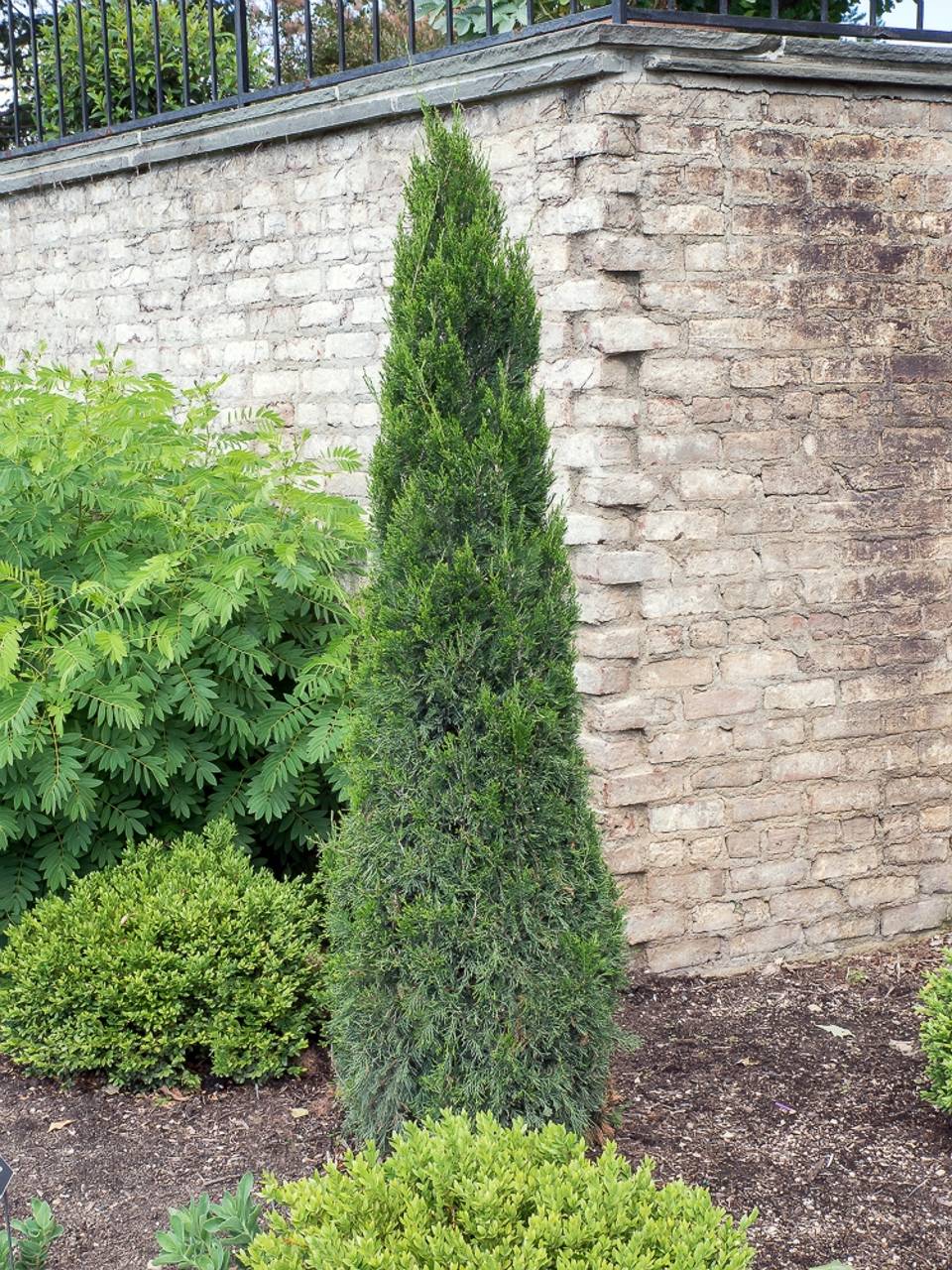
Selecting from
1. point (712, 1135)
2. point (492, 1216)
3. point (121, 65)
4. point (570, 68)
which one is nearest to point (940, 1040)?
point (712, 1135)

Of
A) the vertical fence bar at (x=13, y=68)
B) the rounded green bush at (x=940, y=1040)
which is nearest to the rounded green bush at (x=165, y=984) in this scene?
the rounded green bush at (x=940, y=1040)

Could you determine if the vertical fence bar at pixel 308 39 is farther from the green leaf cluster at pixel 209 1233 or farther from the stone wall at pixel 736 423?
the green leaf cluster at pixel 209 1233

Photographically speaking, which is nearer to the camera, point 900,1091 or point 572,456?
point 900,1091

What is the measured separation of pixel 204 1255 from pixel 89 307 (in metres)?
5.59

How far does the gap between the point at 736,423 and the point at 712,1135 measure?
8.19 ft

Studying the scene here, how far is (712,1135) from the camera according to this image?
402 cm

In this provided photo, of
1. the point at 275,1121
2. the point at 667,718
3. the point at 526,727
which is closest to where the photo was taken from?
the point at 526,727

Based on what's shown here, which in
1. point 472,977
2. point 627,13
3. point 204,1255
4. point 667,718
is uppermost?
point 627,13

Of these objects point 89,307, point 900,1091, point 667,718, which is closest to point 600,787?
point 667,718

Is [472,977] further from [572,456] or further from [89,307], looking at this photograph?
[89,307]

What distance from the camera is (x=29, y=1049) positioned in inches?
172

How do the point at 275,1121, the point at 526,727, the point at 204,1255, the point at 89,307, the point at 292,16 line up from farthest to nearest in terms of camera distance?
the point at 292,16
the point at 89,307
the point at 275,1121
the point at 526,727
the point at 204,1255

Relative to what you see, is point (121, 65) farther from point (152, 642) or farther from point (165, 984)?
point (165, 984)

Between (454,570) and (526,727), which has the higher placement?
(454,570)
